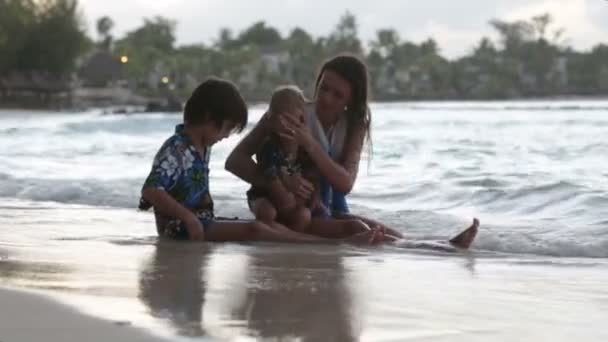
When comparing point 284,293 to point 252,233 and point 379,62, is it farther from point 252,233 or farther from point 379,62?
point 379,62

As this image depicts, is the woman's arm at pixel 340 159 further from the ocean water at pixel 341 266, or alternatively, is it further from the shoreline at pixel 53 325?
the shoreline at pixel 53 325

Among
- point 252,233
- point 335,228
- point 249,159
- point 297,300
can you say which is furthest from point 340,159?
point 297,300

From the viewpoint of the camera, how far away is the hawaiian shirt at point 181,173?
412 cm

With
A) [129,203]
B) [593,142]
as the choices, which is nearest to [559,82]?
[593,142]

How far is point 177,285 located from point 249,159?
4.87 feet

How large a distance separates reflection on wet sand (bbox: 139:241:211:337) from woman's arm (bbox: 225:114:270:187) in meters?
0.43

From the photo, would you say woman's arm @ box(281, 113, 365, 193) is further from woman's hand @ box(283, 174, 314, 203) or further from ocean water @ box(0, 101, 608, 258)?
ocean water @ box(0, 101, 608, 258)

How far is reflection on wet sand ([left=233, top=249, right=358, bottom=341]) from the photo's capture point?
2.29 meters

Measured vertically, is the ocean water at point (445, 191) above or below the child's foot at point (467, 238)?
below

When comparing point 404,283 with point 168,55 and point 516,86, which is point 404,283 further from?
point 516,86

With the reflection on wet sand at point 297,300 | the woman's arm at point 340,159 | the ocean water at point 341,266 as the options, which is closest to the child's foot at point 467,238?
the ocean water at point 341,266

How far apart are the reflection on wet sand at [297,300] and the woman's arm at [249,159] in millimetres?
599

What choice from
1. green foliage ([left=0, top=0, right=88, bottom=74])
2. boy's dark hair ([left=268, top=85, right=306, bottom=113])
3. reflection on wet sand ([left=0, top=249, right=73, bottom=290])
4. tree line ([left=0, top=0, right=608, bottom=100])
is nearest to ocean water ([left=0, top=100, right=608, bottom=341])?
reflection on wet sand ([left=0, top=249, right=73, bottom=290])

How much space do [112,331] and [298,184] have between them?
83.1 inches
